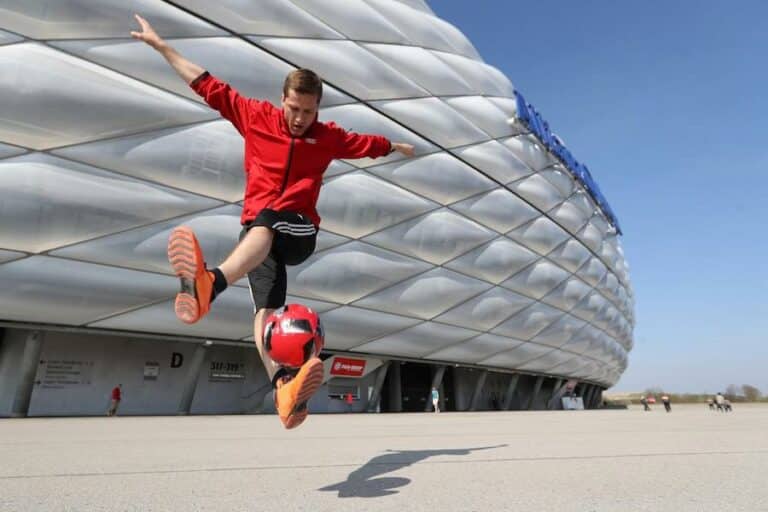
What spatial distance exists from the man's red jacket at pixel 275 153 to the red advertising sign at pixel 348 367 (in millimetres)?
9915

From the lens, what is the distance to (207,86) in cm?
204

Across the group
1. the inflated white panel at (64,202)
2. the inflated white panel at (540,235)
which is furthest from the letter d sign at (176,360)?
the inflated white panel at (540,235)

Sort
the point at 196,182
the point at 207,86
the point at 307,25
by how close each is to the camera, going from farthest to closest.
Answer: the point at 307,25 → the point at 196,182 → the point at 207,86

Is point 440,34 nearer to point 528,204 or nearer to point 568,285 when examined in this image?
point 528,204

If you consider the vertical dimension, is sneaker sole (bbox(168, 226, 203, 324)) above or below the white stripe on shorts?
below

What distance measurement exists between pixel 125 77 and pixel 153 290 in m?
3.43

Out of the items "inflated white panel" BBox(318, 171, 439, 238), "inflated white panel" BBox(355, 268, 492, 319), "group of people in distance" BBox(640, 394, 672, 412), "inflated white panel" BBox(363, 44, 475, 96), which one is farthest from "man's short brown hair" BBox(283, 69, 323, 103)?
"group of people in distance" BBox(640, 394, 672, 412)

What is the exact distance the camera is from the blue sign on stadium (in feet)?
48.3

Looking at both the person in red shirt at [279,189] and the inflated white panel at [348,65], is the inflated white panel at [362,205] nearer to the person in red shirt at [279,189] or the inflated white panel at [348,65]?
the inflated white panel at [348,65]

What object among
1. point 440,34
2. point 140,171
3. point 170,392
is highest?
point 440,34

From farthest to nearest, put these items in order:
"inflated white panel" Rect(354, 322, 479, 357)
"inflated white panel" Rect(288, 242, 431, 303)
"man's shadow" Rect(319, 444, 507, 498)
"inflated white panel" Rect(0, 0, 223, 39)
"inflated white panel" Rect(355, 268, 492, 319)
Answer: "inflated white panel" Rect(354, 322, 479, 357) < "inflated white panel" Rect(355, 268, 492, 319) < "inflated white panel" Rect(288, 242, 431, 303) < "inflated white panel" Rect(0, 0, 223, 39) < "man's shadow" Rect(319, 444, 507, 498)

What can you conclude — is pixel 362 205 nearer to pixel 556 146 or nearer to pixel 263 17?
pixel 263 17

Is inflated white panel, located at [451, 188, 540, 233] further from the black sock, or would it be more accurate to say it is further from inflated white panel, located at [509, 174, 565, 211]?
the black sock

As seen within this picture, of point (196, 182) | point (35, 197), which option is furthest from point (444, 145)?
point (35, 197)
